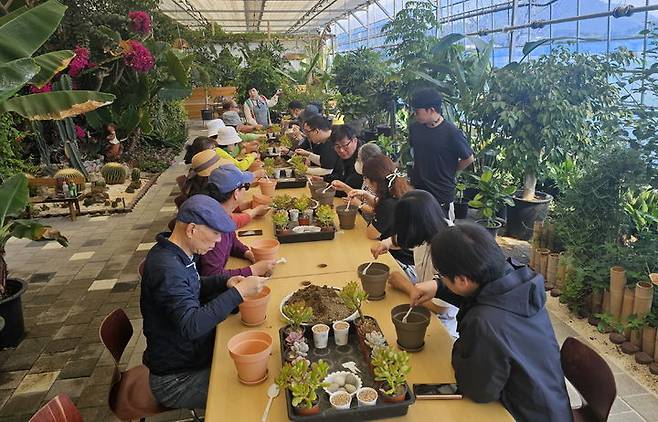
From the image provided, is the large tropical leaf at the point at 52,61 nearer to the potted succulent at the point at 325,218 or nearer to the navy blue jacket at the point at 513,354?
the potted succulent at the point at 325,218

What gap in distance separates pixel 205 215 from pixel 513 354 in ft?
4.06

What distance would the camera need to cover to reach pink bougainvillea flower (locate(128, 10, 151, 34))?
25.6ft

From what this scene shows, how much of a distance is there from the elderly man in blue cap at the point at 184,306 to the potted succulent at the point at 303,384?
56cm

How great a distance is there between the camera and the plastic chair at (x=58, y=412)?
1.60 meters

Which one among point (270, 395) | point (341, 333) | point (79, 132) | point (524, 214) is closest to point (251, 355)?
point (270, 395)

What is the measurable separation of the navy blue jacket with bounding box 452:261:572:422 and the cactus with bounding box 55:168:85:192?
22.5 ft

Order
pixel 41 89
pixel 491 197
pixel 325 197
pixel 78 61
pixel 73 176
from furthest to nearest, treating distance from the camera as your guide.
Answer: pixel 73 176 < pixel 78 61 < pixel 41 89 < pixel 491 197 < pixel 325 197

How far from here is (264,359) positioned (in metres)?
1.74

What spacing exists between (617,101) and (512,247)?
68.6 inches

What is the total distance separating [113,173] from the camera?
8125mm

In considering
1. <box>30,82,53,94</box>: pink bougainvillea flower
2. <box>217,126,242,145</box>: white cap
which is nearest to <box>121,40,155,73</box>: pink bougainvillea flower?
<box>30,82,53,94</box>: pink bougainvillea flower

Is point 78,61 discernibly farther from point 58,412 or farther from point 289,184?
point 58,412

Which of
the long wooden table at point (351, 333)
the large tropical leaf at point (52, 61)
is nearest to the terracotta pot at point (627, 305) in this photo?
the long wooden table at point (351, 333)

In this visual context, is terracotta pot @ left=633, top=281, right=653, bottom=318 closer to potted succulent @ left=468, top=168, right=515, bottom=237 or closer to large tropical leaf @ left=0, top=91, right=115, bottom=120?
potted succulent @ left=468, top=168, right=515, bottom=237
